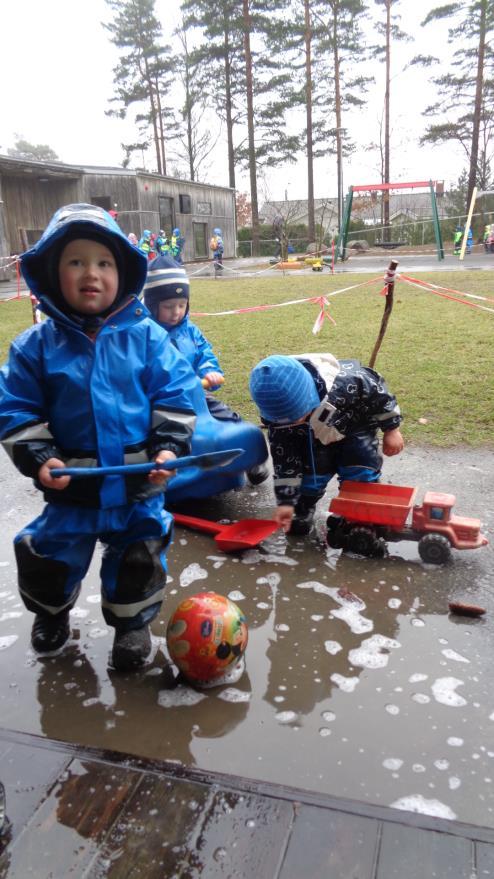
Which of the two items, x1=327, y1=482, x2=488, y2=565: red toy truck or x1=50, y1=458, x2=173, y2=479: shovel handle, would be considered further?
x1=327, y1=482, x2=488, y2=565: red toy truck

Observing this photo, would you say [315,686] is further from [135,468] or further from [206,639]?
[135,468]

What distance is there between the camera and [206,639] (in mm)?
2113

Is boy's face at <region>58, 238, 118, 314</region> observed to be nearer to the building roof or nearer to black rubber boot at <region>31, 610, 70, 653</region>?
black rubber boot at <region>31, 610, 70, 653</region>

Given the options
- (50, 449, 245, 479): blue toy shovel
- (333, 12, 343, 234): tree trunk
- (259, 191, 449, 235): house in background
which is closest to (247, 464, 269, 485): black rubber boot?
(50, 449, 245, 479): blue toy shovel

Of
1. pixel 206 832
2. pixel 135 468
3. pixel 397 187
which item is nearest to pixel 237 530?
pixel 135 468

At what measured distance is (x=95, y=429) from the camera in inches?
81.1

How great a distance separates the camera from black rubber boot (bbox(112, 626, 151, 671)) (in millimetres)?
2265

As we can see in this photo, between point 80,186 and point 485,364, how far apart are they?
21789 millimetres

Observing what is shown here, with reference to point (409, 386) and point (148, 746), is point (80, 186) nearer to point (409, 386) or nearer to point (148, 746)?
point (409, 386)

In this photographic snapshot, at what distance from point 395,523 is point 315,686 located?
102 centimetres

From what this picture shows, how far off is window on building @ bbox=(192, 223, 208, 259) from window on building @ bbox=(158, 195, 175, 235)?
1827 millimetres

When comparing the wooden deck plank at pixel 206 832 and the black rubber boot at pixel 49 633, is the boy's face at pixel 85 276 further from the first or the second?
the wooden deck plank at pixel 206 832

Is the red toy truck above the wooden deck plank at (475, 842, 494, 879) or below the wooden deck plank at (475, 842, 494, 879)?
above

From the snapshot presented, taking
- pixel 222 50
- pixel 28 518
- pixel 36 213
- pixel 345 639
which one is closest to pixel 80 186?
pixel 36 213
